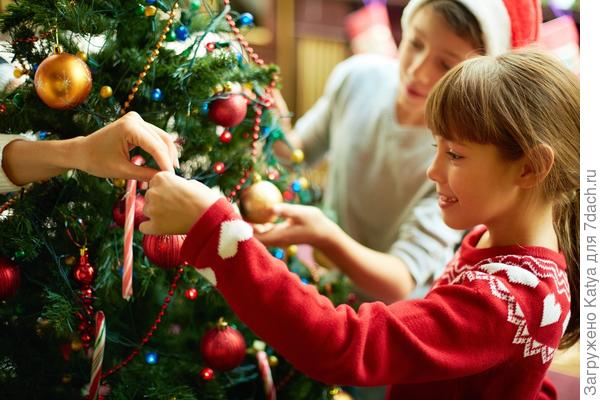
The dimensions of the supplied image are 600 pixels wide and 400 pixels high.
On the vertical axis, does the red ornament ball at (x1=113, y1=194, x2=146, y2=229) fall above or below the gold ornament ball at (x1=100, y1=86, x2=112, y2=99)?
below

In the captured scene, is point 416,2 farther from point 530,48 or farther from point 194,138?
point 194,138

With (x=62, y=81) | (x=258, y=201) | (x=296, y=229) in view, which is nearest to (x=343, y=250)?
(x=296, y=229)

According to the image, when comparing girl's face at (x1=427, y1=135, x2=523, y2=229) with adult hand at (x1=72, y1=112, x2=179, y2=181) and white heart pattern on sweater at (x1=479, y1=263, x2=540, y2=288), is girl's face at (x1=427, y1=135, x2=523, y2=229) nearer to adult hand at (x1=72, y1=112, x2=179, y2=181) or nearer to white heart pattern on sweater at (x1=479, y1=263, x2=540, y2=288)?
white heart pattern on sweater at (x1=479, y1=263, x2=540, y2=288)

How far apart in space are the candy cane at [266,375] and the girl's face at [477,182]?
14.5 inches

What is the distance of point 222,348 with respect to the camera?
2.81 feet

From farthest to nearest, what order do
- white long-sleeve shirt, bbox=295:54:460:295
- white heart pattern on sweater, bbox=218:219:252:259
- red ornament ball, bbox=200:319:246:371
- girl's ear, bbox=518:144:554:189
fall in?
white long-sleeve shirt, bbox=295:54:460:295 → red ornament ball, bbox=200:319:246:371 → girl's ear, bbox=518:144:554:189 → white heart pattern on sweater, bbox=218:219:252:259

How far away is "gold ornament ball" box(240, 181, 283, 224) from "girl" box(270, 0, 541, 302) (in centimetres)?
6

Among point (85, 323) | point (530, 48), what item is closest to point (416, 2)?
point (530, 48)

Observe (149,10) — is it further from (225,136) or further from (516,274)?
(516,274)

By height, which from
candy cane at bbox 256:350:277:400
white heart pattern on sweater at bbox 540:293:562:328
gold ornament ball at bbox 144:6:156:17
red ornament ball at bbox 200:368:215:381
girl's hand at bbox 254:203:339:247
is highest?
gold ornament ball at bbox 144:6:156:17

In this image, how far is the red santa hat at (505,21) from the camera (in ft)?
3.33

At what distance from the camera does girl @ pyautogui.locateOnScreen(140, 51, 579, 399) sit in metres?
0.66

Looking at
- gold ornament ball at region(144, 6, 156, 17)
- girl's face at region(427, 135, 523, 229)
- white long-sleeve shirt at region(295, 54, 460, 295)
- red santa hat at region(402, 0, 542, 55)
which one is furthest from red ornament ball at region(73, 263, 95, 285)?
red santa hat at region(402, 0, 542, 55)

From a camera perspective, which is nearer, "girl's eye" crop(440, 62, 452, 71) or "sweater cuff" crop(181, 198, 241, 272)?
"sweater cuff" crop(181, 198, 241, 272)
